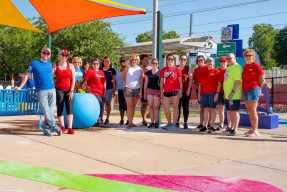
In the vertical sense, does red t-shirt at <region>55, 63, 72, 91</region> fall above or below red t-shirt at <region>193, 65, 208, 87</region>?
below

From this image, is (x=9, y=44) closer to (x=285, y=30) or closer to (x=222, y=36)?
(x=222, y=36)

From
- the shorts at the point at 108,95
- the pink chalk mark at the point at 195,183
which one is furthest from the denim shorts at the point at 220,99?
the pink chalk mark at the point at 195,183

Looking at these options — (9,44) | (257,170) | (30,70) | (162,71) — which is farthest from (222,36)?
(9,44)

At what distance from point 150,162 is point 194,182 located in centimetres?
113

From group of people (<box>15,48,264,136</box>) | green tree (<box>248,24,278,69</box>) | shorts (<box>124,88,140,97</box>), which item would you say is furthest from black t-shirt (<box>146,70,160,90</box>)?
green tree (<box>248,24,278,69</box>)

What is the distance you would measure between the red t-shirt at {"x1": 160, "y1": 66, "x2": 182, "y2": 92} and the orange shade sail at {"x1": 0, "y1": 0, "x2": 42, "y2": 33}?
393 centimetres

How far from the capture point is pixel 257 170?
187 inches

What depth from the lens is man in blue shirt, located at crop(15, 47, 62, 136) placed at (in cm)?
699

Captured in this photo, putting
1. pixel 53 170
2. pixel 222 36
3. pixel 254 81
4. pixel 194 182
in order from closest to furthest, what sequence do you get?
pixel 194 182 < pixel 53 170 < pixel 254 81 < pixel 222 36

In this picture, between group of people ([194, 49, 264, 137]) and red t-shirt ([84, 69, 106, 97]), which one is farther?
red t-shirt ([84, 69, 106, 97])

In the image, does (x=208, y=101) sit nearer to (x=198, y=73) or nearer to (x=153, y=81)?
(x=198, y=73)

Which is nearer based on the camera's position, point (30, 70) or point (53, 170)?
point (53, 170)

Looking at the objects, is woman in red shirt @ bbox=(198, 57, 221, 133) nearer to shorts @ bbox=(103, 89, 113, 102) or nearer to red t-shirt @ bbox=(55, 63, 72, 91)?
shorts @ bbox=(103, 89, 113, 102)

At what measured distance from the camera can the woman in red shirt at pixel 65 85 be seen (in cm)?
741
